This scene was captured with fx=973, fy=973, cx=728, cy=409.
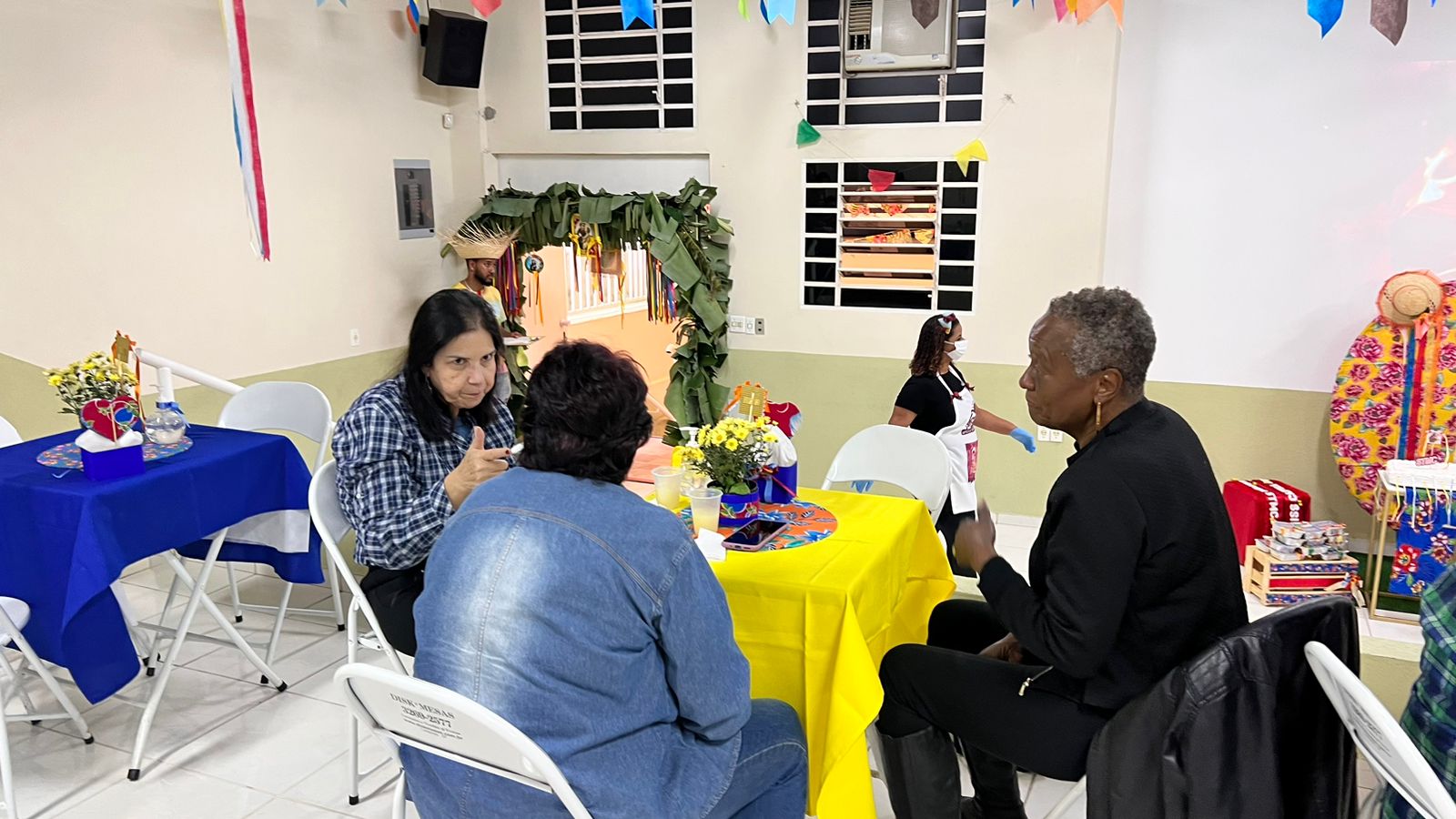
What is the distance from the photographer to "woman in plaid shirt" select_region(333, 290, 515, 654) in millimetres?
2561

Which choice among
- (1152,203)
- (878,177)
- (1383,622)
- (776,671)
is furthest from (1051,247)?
(776,671)

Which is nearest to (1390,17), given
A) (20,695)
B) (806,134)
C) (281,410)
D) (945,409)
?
(945,409)

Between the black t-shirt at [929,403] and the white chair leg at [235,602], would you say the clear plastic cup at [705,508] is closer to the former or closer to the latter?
the black t-shirt at [929,403]

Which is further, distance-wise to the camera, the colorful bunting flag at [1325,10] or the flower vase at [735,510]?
the colorful bunting flag at [1325,10]

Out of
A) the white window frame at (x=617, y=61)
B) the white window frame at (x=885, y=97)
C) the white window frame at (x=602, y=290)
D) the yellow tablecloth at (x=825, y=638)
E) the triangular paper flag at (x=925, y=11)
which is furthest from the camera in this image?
the white window frame at (x=602, y=290)

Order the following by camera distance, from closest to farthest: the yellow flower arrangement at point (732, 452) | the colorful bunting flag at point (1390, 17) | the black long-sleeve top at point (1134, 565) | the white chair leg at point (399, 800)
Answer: the black long-sleeve top at point (1134, 565)
the white chair leg at point (399, 800)
the yellow flower arrangement at point (732, 452)
the colorful bunting flag at point (1390, 17)

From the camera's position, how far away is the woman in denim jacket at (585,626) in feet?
5.13

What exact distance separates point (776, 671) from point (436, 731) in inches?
34.8

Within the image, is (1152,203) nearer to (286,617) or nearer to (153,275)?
(286,617)

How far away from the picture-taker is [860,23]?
209 inches

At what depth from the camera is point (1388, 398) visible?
14.8 ft

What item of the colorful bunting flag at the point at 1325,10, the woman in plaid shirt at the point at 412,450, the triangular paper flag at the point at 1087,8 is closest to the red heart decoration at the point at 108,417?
the woman in plaid shirt at the point at 412,450

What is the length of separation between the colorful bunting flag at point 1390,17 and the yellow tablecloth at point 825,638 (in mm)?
3482

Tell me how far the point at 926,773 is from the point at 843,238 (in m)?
3.79
